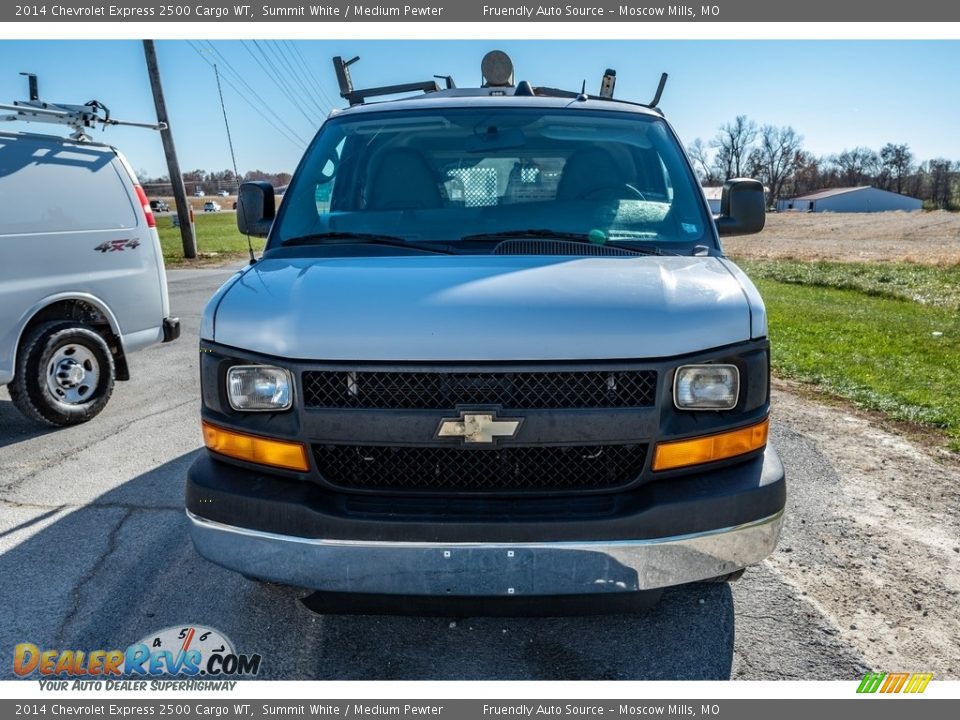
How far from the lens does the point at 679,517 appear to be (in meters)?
2.39

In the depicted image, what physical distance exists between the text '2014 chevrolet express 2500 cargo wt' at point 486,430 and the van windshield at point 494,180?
21.1 inches

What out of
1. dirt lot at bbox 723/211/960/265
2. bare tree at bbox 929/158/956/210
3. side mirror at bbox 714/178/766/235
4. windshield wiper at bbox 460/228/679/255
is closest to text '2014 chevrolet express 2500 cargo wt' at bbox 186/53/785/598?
windshield wiper at bbox 460/228/679/255

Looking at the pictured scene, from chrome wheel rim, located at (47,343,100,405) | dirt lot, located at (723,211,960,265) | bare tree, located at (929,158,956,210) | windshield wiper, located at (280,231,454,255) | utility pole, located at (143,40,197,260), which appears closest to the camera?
windshield wiper, located at (280,231,454,255)

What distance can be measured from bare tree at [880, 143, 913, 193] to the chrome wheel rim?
128458 millimetres

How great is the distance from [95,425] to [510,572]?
4.77 m

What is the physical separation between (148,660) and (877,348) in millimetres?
8212

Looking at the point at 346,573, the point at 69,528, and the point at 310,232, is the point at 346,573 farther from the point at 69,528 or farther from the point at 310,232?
the point at 69,528

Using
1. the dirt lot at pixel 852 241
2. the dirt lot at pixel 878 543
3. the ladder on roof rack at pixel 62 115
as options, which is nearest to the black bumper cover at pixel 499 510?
the dirt lot at pixel 878 543

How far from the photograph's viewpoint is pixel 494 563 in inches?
93.0

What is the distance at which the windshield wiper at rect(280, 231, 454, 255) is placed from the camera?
3.12 metres

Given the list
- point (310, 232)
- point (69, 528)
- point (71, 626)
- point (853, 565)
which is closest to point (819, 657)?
point (853, 565)

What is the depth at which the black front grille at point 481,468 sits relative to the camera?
251 centimetres

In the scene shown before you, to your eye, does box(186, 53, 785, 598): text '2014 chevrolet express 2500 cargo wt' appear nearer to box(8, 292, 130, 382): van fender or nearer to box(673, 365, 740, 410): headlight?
box(673, 365, 740, 410): headlight

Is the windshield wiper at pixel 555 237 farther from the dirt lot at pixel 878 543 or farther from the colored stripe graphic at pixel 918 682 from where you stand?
the colored stripe graphic at pixel 918 682
